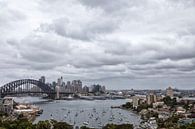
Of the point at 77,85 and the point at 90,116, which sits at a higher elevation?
the point at 77,85

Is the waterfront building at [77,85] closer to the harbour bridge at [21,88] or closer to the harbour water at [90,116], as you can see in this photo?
the harbour bridge at [21,88]

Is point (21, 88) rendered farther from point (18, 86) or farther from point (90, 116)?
point (90, 116)

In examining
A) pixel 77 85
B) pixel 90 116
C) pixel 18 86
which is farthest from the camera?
pixel 77 85

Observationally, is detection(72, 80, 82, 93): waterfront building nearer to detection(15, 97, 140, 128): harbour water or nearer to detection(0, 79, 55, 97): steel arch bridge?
detection(0, 79, 55, 97): steel arch bridge

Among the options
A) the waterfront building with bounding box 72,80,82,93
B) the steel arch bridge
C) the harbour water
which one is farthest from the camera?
the waterfront building with bounding box 72,80,82,93

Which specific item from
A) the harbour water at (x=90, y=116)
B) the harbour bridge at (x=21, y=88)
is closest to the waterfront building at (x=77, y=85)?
the harbour bridge at (x=21, y=88)

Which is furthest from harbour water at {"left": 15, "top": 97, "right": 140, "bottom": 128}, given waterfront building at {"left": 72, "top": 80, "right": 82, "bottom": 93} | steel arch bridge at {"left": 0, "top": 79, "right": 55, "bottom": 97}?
waterfront building at {"left": 72, "top": 80, "right": 82, "bottom": 93}

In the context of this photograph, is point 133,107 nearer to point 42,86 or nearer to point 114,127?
point 114,127

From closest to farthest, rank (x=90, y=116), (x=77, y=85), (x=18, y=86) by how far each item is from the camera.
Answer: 1. (x=90, y=116)
2. (x=18, y=86)
3. (x=77, y=85)

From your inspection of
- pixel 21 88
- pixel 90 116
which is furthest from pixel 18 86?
pixel 90 116

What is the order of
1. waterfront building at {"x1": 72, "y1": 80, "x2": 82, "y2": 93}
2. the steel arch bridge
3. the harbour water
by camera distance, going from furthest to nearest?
waterfront building at {"x1": 72, "y1": 80, "x2": 82, "y2": 93}
the steel arch bridge
the harbour water

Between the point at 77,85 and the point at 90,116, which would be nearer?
the point at 90,116

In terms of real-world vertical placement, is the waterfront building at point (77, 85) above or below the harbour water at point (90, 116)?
above
